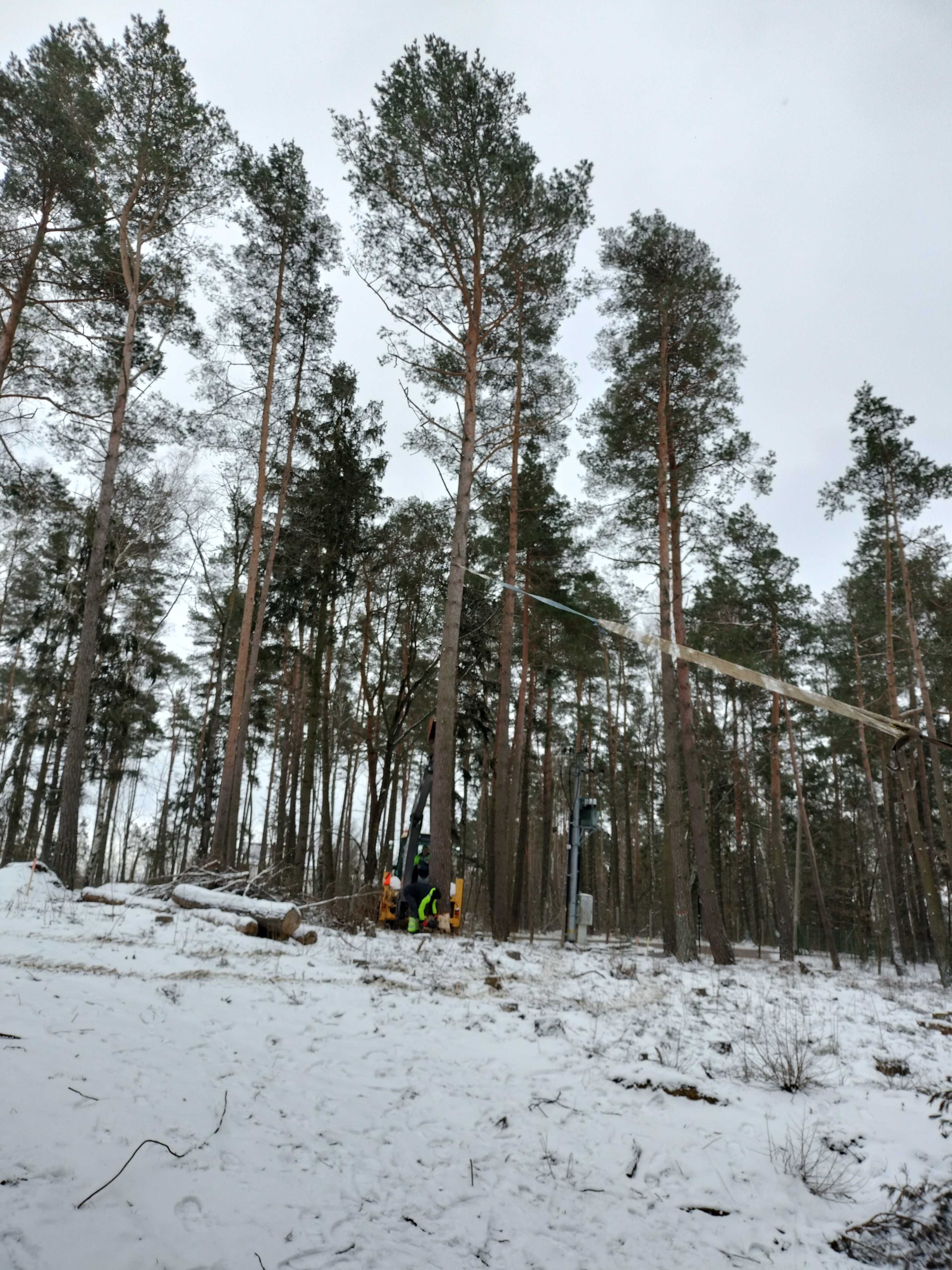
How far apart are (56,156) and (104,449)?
15.7ft

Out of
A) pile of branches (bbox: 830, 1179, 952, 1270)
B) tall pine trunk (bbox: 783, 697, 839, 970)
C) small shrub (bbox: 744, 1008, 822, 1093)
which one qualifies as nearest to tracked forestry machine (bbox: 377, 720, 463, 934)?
small shrub (bbox: 744, 1008, 822, 1093)

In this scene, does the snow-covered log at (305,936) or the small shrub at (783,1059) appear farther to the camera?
the snow-covered log at (305,936)

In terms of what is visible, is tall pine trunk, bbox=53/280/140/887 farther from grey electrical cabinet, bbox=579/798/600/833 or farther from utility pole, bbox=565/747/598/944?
grey electrical cabinet, bbox=579/798/600/833

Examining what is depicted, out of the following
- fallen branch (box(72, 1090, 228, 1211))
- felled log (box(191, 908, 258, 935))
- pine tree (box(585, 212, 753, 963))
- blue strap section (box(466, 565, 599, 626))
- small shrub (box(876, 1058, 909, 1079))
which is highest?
pine tree (box(585, 212, 753, 963))

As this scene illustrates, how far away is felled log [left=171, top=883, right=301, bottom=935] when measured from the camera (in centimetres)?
820

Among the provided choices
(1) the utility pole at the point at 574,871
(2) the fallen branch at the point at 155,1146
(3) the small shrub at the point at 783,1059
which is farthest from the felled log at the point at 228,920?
(1) the utility pole at the point at 574,871

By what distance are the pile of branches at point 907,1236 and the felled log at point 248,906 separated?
6.64 m

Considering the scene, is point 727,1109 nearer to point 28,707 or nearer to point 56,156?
point 56,156

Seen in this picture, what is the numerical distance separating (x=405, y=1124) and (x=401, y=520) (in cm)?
1444

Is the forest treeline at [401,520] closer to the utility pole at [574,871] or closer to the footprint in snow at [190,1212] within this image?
the utility pole at [574,871]

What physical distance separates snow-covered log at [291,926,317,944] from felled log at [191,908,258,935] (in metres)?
0.45

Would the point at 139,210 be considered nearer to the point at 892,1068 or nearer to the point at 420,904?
the point at 420,904

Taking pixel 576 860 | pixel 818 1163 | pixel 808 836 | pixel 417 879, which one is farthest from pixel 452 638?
pixel 808 836

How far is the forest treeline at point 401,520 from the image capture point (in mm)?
11891
